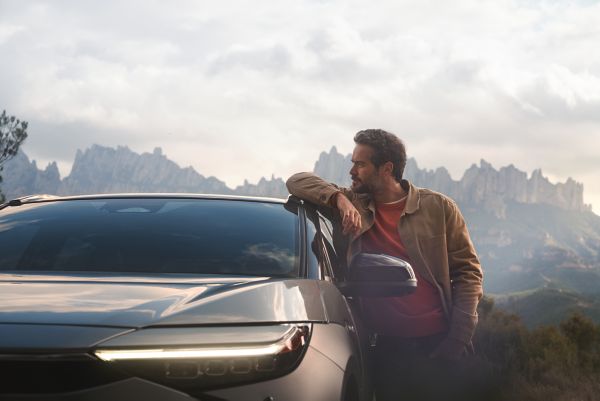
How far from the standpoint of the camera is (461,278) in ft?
13.8

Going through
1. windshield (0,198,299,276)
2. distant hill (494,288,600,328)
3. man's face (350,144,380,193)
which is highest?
man's face (350,144,380,193)

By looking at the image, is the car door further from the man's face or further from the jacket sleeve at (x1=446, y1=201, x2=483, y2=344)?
the jacket sleeve at (x1=446, y1=201, x2=483, y2=344)

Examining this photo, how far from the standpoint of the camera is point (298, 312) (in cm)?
217

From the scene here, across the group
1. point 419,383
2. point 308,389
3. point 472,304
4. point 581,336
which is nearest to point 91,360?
point 308,389

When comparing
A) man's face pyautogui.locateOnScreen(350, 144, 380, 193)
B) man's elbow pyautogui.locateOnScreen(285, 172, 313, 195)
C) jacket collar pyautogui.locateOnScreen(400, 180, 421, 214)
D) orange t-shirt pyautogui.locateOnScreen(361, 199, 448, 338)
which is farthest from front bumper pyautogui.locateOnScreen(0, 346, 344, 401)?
man's face pyautogui.locateOnScreen(350, 144, 380, 193)

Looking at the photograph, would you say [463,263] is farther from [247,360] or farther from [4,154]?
[4,154]

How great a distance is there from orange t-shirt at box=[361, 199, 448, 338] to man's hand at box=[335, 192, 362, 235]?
1.19 ft

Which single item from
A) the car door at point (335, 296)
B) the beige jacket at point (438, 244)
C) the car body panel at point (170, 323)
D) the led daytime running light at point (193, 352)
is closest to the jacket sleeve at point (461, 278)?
the beige jacket at point (438, 244)

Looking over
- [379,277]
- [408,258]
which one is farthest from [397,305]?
[379,277]

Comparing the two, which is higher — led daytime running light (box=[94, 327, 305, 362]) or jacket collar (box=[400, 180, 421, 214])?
jacket collar (box=[400, 180, 421, 214])

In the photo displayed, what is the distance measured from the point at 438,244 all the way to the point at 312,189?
0.80 metres

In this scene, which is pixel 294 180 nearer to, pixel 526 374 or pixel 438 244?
pixel 438 244

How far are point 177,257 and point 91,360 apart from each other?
109cm

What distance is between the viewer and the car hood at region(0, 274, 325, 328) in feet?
6.15
